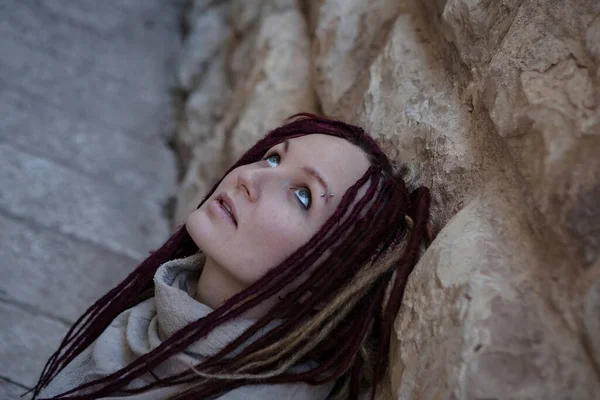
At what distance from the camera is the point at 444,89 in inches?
59.6

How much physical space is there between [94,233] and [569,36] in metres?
1.59

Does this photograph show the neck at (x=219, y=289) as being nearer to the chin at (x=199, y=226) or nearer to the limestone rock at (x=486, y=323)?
the chin at (x=199, y=226)

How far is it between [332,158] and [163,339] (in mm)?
462

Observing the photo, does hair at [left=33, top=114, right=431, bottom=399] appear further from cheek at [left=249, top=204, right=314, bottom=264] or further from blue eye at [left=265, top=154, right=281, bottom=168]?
blue eye at [left=265, top=154, right=281, bottom=168]

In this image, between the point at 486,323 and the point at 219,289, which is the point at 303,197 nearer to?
the point at 219,289

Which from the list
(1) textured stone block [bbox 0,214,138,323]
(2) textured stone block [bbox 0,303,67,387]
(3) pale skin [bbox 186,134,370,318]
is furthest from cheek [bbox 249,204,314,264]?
(1) textured stone block [bbox 0,214,138,323]

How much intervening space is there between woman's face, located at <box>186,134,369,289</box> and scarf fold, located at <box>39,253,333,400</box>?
0.10 m

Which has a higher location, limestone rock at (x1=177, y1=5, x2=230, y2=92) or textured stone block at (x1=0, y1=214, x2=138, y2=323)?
limestone rock at (x1=177, y1=5, x2=230, y2=92)

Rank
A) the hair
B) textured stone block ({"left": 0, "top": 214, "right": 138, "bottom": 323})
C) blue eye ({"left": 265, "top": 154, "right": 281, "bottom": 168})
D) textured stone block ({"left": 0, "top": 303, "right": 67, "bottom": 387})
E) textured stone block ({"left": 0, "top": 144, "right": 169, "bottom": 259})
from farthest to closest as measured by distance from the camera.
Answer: textured stone block ({"left": 0, "top": 144, "right": 169, "bottom": 259}), textured stone block ({"left": 0, "top": 214, "right": 138, "bottom": 323}), textured stone block ({"left": 0, "top": 303, "right": 67, "bottom": 387}), blue eye ({"left": 265, "top": 154, "right": 281, "bottom": 168}), the hair

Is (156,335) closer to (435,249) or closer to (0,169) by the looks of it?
(435,249)

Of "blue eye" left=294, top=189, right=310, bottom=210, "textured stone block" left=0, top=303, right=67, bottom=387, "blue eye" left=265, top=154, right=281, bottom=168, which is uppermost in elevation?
"blue eye" left=265, top=154, right=281, bottom=168

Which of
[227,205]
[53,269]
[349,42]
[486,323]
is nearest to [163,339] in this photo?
[227,205]

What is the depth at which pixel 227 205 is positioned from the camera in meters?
1.28

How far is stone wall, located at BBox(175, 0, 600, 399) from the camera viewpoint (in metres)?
0.94
